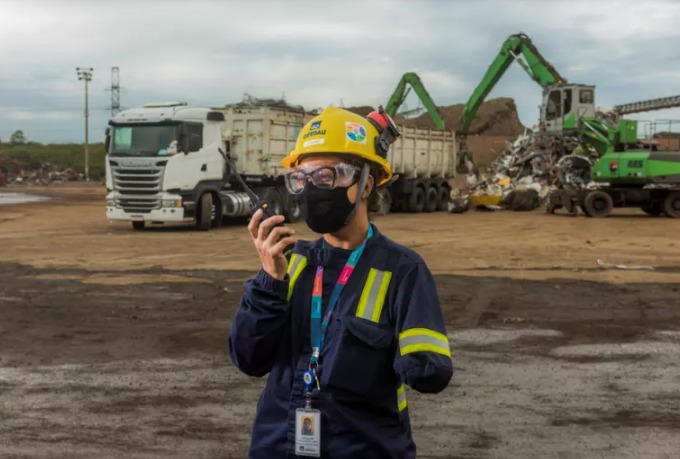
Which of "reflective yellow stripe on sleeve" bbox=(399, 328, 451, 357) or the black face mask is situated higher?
the black face mask

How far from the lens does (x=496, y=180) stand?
47.3 m

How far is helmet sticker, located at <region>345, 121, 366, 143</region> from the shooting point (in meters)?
2.88

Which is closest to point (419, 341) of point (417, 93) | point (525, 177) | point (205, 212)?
point (205, 212)

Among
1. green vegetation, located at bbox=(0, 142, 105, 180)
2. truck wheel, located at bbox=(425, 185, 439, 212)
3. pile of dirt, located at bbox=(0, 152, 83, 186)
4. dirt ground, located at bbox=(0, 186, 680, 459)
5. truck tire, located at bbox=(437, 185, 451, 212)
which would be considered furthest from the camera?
green vegetation, located at bbox=(0, 142, 105, 180)

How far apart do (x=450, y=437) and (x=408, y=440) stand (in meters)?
3.66

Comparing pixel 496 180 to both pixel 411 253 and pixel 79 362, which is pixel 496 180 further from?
pixel 411 253

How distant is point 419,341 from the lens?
2635 mm

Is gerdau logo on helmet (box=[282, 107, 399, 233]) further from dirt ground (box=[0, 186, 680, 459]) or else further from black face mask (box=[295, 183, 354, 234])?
dirt ground (box=[0, 186, 680, 459])

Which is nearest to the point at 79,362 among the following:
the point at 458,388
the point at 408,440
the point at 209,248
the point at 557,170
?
the point at 458,388

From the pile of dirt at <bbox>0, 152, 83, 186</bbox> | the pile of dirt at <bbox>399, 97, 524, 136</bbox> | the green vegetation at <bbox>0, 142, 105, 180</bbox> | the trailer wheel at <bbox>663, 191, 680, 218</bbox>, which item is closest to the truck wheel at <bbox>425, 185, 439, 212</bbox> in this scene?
the trailer wheel at <bbox>663, 191, 680, 218</bbox>

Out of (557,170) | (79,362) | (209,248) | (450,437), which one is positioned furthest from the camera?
(557,170)

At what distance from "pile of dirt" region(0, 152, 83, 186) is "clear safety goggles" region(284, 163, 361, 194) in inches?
3034

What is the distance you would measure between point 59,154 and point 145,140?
389ft

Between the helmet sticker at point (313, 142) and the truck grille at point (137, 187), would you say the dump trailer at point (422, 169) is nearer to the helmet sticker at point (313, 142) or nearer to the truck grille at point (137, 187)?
the truck grille at point (137, 187)
